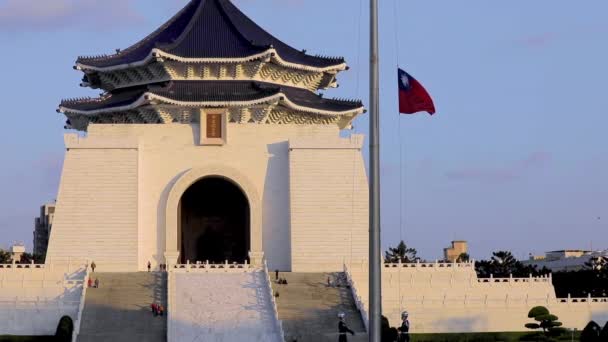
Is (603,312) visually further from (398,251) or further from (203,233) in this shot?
(398,251)

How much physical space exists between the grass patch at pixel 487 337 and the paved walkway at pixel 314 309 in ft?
6.50

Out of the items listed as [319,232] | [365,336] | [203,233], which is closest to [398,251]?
[203,233]

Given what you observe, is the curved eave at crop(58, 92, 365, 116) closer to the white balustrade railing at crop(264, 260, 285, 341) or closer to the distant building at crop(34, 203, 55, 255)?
the white balustrade railing at crop(264, 260, 285, 341)

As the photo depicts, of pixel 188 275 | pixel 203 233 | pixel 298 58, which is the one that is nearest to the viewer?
pixel 188 275

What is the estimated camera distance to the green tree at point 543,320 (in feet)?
115

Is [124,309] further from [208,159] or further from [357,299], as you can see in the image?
[208,159]

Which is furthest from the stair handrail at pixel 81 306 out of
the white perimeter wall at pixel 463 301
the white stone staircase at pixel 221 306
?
the white perimeter wall at pixel 463 301

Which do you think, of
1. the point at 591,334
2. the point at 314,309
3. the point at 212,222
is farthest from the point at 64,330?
the point at 212,222

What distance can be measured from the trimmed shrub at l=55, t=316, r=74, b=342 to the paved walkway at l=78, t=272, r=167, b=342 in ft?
1.45

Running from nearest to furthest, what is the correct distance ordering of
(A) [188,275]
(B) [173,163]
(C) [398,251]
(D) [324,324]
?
(D) [324,324]
(A) [188,275]
(B) [173,163]
(C) [398,251]

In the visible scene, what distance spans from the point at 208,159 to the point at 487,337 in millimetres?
13107

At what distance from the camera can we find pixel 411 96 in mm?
21703

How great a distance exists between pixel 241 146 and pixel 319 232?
4182 mm

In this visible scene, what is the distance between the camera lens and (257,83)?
45531 mm
